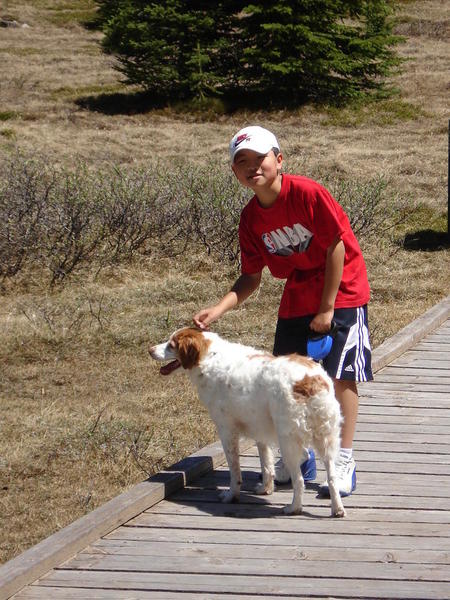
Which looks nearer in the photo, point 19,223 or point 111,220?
point 19,223

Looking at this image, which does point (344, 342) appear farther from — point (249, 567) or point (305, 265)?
point (249, 567)

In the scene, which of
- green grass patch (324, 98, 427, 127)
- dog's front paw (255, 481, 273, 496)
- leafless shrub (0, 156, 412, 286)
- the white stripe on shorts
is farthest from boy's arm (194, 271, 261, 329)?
green grass patch (324, 98, 427, 127)

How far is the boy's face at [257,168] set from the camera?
13.9 feet

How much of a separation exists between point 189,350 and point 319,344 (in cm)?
59

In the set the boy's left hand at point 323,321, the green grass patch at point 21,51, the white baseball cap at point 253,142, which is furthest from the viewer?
the green grass patch at point 21,51

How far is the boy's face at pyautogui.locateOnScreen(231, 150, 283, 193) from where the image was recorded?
13.9 feet

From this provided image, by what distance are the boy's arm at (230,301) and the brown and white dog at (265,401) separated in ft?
0.24

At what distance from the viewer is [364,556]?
3703 millimetres

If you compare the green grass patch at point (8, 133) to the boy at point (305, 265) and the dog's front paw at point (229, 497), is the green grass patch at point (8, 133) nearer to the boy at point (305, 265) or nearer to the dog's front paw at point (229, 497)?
the boy at point (305, 265)

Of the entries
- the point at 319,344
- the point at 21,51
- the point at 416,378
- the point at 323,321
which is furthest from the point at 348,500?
the point at 21,51

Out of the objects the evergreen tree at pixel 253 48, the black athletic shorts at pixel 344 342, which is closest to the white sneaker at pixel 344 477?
the black athletic shorts at pixel 344 342

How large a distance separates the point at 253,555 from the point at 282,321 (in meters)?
1.29

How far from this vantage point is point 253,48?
87.4ft

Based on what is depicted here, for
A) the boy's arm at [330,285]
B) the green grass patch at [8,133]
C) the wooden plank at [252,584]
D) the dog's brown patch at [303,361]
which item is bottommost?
the green grass patch at [8,133]
